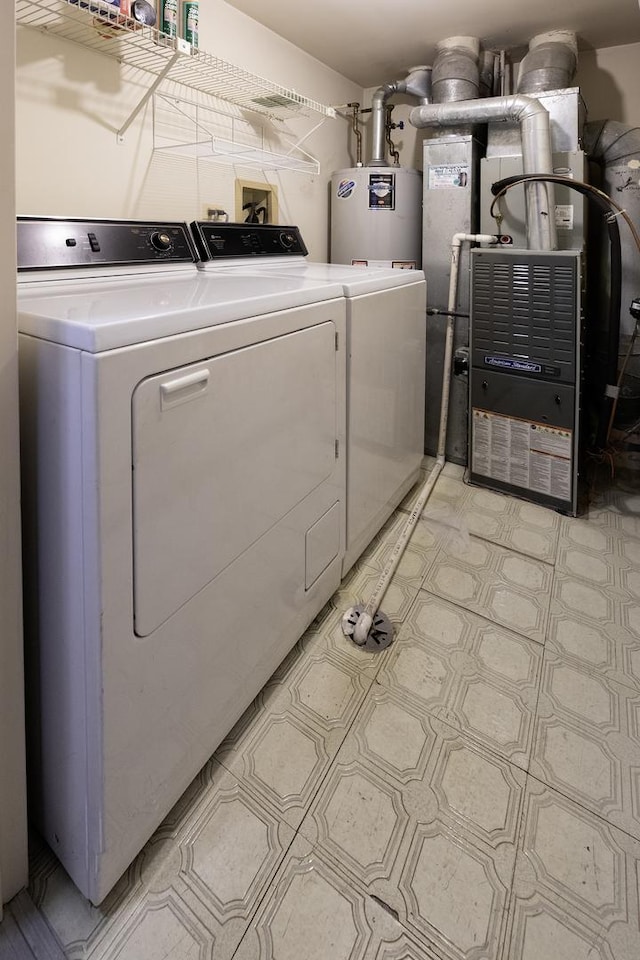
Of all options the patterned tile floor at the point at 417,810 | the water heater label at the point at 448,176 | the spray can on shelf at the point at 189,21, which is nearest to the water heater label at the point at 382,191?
the water heater label at the point at 448,176

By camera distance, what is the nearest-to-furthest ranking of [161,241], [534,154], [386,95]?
[161,241]
[534,154]
[386,95]

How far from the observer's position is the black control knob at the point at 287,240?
2.39 metres

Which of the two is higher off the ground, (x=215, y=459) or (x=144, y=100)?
(x=144, y=100)

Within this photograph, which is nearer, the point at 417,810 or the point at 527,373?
the point at 417,810

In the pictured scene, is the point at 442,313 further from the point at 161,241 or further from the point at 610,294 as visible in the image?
the point at 161,241

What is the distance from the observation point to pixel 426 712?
4.86 ft

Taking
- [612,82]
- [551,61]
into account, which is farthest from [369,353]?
[612,82]

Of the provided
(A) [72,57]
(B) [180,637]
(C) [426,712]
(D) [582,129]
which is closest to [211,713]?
(B) [180,637]

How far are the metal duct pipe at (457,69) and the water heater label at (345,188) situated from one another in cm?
59

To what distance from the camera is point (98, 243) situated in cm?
155

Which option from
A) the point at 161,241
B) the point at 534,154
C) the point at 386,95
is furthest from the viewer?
the point at 386,95

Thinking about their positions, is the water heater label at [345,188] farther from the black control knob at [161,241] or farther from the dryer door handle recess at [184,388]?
the dryer door handle recess at [184,388]

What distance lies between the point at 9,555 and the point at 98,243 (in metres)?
1.01

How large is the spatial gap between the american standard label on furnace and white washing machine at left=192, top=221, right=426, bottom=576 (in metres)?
0.41
